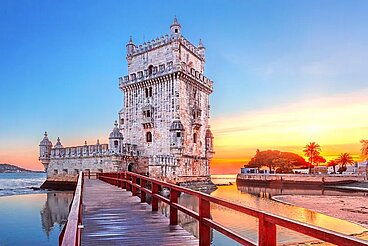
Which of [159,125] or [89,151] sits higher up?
[159,125]

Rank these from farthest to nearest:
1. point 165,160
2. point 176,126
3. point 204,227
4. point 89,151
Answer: point 89,151, point 176,126, point 165,160, point 204,227

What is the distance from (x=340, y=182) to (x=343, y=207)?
2709 centimetres

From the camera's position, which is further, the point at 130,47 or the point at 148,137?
the point at 130,47

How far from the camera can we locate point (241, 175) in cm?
7169

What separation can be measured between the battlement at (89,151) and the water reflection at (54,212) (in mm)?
5795

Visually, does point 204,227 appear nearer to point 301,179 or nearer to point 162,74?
point 162,74

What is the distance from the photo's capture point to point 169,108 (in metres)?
39.3

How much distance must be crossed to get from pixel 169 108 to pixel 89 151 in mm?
11552

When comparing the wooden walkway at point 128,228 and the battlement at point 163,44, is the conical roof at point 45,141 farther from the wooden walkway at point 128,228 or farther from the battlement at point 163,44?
the wooden walkway at point 128,228

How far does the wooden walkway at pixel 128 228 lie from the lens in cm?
708

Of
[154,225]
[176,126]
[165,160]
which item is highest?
[176,126]

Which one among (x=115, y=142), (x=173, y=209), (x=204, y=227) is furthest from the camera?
(x=115, y=142)

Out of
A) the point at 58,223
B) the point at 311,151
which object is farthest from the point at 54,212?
the point at 311,151

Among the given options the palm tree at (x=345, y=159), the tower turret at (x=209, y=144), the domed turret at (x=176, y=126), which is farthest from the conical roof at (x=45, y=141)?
the palm tree at (x=345, y=159)
